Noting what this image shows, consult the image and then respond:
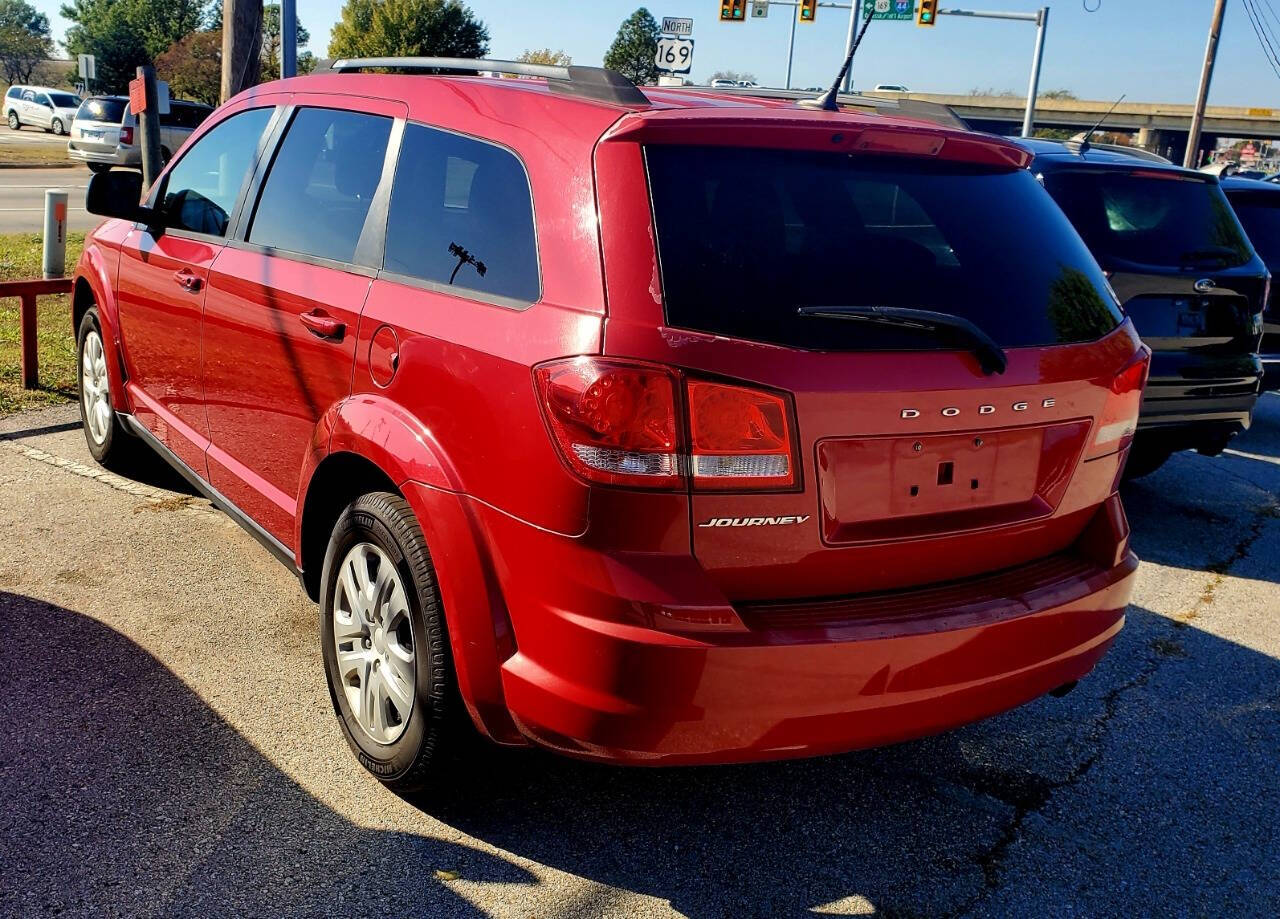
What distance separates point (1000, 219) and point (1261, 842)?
5.96 ft

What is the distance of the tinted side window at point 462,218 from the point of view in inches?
105

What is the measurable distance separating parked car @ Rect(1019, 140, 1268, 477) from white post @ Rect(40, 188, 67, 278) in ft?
22.9

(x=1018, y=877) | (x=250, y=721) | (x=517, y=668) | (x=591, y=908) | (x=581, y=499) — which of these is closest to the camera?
(x=581, y=499)

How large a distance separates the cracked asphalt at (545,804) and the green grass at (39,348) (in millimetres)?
3079

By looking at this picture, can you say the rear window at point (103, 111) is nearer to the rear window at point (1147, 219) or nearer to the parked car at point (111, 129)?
the parked car at point (111, 129)

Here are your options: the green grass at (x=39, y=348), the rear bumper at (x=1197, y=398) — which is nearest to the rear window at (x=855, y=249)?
the rear bumper at (x=1197, y=398)

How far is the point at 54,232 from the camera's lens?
28.6ft

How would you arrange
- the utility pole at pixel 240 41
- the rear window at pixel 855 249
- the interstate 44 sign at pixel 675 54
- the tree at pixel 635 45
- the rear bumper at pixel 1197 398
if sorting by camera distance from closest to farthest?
the rear window at pixel 855 249
the rear bumper at pixel 1197 398
the utility pole at pixel 240 41
the interstate 44 sign at pixel 675 54
the tree at pixel 635 45

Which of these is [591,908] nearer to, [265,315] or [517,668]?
[517,668]

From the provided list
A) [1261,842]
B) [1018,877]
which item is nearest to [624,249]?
[1018,877]

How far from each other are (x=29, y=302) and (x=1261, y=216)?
815 centimetres

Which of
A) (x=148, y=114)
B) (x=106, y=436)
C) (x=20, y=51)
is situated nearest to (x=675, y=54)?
(x=148, y=114)

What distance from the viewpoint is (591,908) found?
266 centimetres

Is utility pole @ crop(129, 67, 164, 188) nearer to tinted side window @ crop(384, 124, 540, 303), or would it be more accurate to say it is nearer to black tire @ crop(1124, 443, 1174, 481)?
tinted side window @ crop(384, 124, 540, 303)
